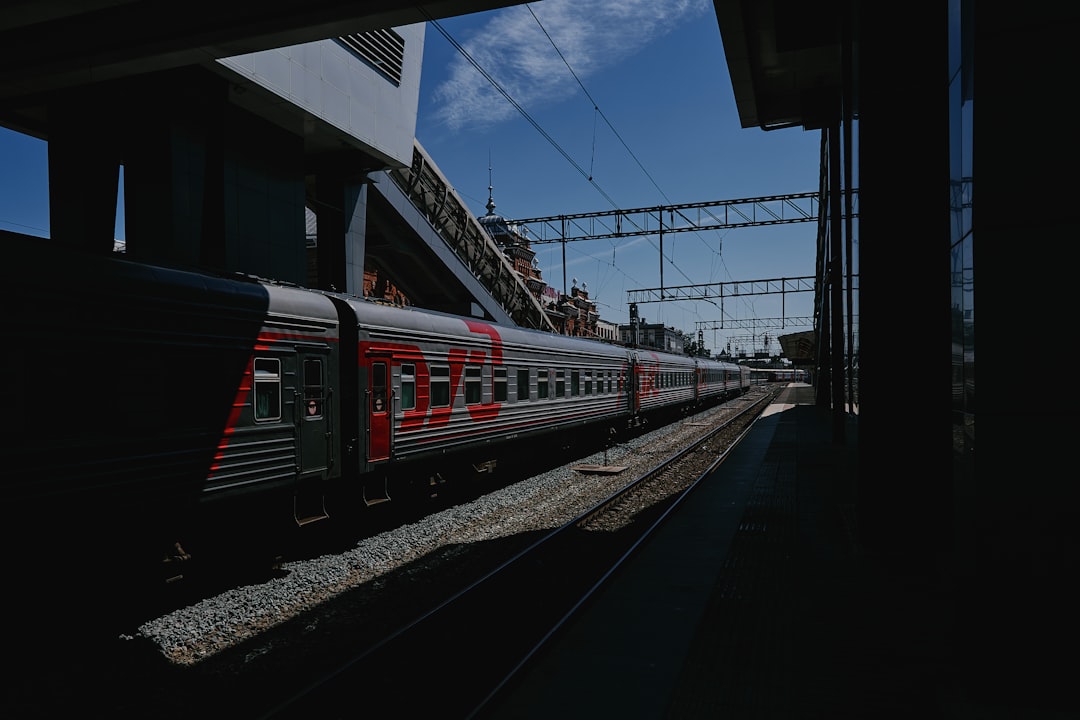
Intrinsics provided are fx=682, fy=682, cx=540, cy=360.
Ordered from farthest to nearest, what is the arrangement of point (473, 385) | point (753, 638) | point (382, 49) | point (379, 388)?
point (382, 49), point (473, 385), point (379, 388), point (753, 638)

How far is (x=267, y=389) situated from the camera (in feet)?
26.8

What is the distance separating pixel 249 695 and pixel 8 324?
3.53m

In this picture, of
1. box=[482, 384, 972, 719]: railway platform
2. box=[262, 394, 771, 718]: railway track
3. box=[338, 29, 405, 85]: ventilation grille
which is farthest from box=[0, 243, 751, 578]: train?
box=[338, 29, 405, 85]: ventilation grille

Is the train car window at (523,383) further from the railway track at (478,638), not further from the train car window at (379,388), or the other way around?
the train car window at (379,388)

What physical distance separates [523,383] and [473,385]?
8.44 feet

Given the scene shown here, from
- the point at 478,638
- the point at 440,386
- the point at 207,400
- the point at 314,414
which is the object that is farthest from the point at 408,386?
the point at 478,638

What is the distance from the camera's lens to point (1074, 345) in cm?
381

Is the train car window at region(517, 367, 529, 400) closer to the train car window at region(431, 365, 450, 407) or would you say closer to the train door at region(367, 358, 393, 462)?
the train car window at region(431, 365, 450, 407)

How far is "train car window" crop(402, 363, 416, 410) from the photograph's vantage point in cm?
1049

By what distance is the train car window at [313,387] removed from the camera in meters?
8.71

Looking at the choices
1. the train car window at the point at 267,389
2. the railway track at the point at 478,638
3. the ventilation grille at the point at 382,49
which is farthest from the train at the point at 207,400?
the ventilation grille at the point at 382,49

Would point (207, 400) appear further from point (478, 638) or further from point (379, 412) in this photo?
point (478, 638)

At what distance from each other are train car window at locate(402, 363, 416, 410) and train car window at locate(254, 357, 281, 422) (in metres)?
2.43

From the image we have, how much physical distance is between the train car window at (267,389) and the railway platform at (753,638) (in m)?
4.40
